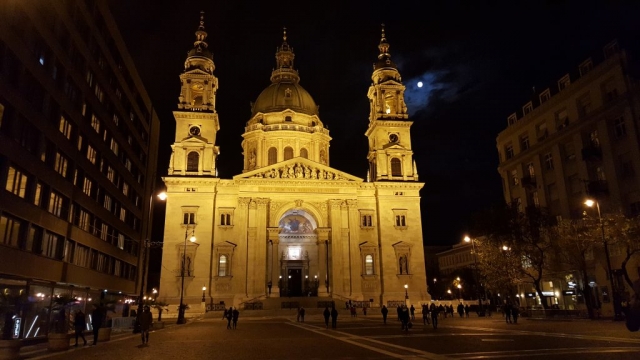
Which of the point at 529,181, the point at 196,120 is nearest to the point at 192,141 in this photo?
the point at 196,120

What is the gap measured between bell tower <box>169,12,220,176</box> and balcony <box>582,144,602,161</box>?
40.3 meters

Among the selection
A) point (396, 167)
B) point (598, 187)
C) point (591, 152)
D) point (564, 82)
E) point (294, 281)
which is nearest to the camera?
point (598, 187)

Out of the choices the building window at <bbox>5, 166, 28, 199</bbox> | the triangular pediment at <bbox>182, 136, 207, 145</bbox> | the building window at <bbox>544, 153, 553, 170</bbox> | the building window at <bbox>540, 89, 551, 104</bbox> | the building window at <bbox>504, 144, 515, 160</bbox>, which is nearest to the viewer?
the building window at <bbox>5, 166, 28, 199</bbox>

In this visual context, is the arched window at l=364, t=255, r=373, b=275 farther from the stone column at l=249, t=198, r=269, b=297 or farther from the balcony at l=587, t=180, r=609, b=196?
the balcony at l=587, t=180, r=609, b=196

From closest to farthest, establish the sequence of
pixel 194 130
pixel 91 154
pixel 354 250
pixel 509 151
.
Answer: pixel 91 154, pixel 509 151, pixel 354 250, pixel 194 130

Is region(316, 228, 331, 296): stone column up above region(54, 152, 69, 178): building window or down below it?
below

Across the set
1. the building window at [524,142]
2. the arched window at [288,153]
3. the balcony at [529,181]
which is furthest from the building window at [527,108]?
the arched window at [288,153]

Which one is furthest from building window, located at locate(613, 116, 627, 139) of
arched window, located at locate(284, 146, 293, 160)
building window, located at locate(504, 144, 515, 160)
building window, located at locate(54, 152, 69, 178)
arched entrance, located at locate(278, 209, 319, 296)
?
arched window, located at locate(284, 146, 293, 160)

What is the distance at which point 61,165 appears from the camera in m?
30.8

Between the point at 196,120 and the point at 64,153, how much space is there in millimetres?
30348

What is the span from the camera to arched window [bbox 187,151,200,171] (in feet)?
194

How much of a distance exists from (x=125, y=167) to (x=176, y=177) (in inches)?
365

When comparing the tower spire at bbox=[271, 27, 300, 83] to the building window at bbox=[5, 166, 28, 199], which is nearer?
the building window at bbox=[5, 166, 28, 199]

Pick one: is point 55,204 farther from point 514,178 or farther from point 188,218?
point 514,178
